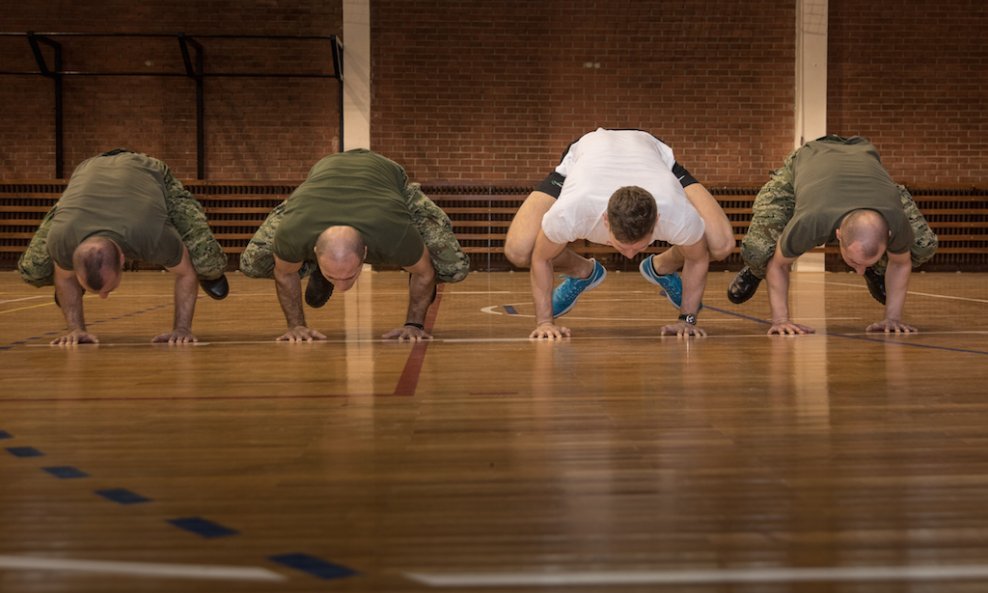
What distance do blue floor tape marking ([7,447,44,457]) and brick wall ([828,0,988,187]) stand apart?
11.0 meters

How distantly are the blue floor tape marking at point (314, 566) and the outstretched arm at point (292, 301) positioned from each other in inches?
106

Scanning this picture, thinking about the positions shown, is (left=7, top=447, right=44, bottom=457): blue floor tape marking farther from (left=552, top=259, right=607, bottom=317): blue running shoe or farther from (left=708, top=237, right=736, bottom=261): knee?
(left=552, top=259, right=607, bottom=317): blue running shoe

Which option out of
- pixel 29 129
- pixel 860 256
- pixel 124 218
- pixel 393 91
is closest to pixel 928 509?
pixel 860 256

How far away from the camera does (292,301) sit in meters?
4.07

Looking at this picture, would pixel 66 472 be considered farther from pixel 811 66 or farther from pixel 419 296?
pixel 811 66

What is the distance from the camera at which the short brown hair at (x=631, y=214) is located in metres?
3.43

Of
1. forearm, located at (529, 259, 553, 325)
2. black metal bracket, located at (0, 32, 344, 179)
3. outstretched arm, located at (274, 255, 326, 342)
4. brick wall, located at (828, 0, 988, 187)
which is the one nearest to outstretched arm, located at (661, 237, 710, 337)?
forearm, located at (529, 259, 553, 325)

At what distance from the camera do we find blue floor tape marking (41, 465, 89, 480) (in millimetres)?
1765

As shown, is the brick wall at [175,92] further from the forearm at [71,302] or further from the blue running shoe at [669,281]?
the forearm at [71,302]

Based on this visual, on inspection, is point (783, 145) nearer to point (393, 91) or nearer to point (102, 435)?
point (393, 91)

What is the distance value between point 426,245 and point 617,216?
3.29 feet

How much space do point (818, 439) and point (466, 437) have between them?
27.1 inches

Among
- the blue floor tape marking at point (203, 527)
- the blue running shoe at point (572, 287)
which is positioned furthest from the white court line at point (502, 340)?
the blue floor tape marking at point (203, 527)

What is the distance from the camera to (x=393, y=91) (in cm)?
1152
